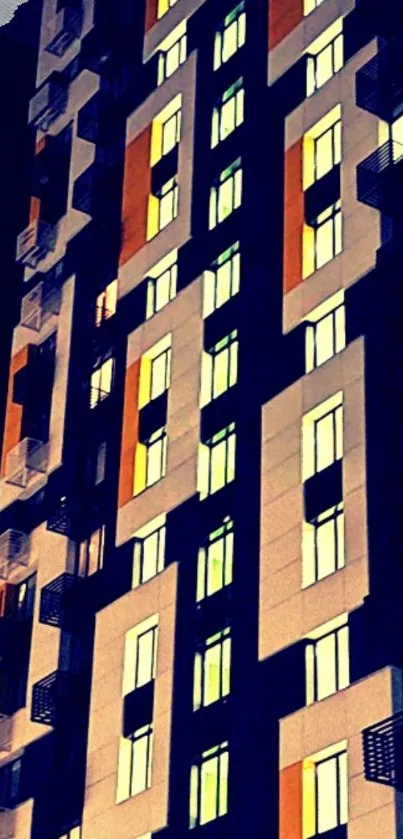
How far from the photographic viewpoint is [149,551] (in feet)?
184

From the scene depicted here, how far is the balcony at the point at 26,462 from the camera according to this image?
211ft

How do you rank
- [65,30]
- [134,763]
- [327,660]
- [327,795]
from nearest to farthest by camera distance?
[327,795] < [327,660] < [134,763] < [65,30]

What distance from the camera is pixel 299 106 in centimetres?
5634

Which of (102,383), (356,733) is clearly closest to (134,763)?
(356,733)

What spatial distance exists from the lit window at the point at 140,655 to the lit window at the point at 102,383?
11142 millimetres

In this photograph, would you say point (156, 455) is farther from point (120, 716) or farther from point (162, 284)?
point (120, 716)

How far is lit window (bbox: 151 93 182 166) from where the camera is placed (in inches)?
2512

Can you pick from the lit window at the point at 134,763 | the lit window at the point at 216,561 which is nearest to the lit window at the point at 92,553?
the lit window at the point at 216,561

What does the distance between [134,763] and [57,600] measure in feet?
28.2

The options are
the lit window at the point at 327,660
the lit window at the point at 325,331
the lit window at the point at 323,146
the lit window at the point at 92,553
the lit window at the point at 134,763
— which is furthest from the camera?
the lit window at the point at 92,553

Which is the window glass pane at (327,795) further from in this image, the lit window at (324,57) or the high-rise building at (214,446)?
the lit window at (324,57)

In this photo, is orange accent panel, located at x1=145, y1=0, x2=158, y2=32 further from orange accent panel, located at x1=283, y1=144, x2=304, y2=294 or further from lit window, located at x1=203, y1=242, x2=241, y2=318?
lit window, located at x1=203, y1=242, x2=241, y2=318

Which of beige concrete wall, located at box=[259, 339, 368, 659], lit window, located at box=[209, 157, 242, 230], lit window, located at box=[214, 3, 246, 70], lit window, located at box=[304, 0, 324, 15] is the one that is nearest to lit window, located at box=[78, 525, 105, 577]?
beige concrete wall, located at box=[259, 339, 368, 659]

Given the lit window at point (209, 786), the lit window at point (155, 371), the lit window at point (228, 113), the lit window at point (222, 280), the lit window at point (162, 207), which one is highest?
the lit window at point (228, 113)
